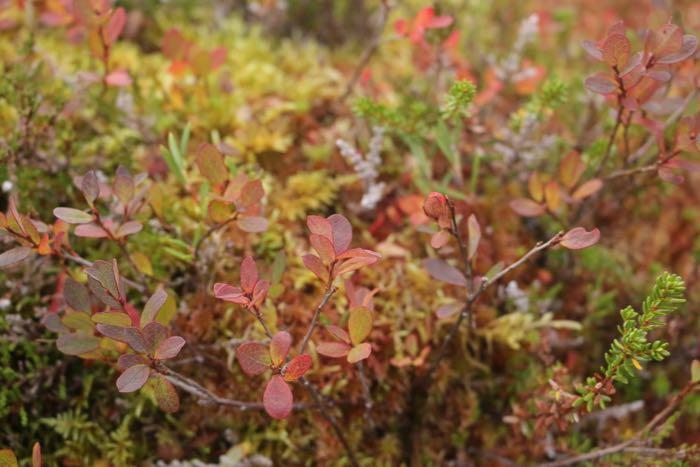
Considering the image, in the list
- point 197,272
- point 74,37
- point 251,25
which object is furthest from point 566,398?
point 251,25

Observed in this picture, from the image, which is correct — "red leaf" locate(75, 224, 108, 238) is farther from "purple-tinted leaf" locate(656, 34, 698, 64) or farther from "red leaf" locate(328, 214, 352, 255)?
"purple-tinted leaf" locate(656, 34, 698, 64)

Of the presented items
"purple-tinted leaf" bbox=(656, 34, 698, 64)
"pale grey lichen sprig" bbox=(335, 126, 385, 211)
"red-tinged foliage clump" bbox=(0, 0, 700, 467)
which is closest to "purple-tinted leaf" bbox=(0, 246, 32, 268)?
"red-tinged foliage clump" bbox=(0, 0, 700, 467)

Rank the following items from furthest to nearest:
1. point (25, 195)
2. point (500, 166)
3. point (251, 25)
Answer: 1. point (251, 25)
2. point (500, 166)
3. point (25, 195)

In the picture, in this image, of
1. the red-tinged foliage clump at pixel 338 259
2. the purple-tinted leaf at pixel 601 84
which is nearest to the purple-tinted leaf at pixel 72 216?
the red-tinged foliage clump at pixel 338 259

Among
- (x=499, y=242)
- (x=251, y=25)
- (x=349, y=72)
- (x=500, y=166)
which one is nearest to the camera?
(x=499, y=242)

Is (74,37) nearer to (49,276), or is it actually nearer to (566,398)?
(49,276)

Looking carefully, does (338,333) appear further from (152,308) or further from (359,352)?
(152,308)
